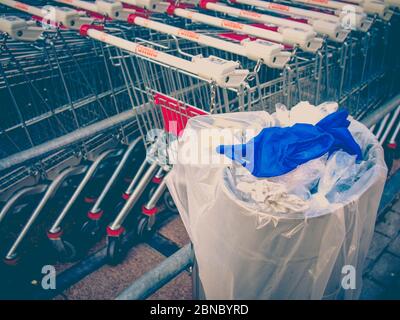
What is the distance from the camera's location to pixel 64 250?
2.85 m

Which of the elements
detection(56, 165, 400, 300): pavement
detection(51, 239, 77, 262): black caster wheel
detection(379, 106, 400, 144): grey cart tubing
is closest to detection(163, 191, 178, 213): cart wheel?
detection(56, 165, 400, 300): pavement

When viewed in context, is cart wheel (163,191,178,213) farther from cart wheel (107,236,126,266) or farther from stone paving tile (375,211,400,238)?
stone paving tile (375,211,400,238)

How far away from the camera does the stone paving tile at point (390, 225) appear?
3004 millimetres

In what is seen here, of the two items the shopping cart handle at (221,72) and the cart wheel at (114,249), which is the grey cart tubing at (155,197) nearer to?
the cart wheel at (114,249)

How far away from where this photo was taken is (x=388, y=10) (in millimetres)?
2830

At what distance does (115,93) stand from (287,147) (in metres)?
1.94

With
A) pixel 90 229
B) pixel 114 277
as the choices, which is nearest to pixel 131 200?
pixel 90 229

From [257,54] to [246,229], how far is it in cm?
102

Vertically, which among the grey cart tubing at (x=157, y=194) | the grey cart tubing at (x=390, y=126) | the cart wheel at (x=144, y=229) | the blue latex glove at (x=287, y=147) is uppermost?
the blue latex glove at (x=287, y=147)

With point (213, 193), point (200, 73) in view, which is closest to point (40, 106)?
point (200, 73)

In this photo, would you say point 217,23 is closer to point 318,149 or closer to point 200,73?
point 200,73

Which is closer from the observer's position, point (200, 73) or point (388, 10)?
point (200, 73)

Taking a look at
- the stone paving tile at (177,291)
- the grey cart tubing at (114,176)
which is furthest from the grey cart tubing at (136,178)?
the stone paving tile at (177,291)

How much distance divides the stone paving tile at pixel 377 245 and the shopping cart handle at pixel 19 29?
2626 millimetres
